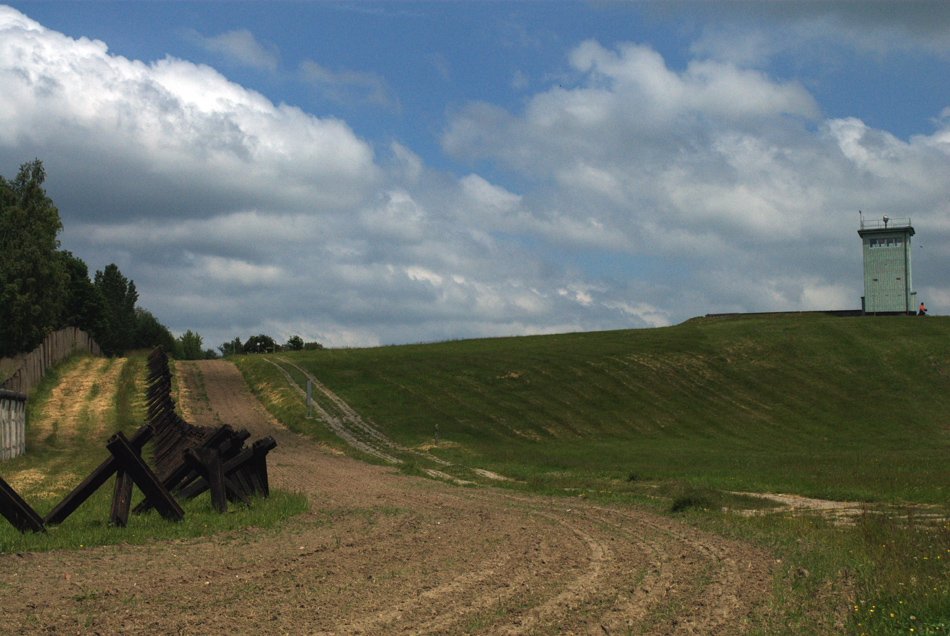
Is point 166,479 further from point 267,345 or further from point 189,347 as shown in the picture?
point 189,347

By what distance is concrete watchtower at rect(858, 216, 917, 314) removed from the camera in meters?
77.5

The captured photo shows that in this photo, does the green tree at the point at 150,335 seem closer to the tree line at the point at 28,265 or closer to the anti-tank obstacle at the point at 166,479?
the tree line at the point at 28,265

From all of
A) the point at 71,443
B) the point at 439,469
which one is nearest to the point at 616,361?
the point at 439,469

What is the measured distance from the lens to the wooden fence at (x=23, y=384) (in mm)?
25391

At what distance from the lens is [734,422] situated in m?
41.6

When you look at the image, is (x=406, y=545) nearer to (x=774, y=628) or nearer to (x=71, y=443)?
(x=774, y=628)

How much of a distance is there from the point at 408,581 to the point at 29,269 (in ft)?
208

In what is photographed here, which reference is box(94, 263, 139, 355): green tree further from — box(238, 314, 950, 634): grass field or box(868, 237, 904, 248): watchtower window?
box(868, 237, 904, 248): watchtower window

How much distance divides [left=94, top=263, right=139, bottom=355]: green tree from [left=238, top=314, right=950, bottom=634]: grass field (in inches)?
2542

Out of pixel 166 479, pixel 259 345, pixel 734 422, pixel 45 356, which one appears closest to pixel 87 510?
pixel 166 479

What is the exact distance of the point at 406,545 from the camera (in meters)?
11.7

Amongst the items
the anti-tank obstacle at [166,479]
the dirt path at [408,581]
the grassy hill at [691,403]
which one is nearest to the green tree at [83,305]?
the grassy hill at [691,403]

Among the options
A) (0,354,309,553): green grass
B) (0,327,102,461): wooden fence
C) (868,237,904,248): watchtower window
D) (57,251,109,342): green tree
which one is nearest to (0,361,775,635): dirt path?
(0,354,309,553): green grass

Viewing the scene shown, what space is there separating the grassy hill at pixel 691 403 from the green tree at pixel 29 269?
20.9 meters
